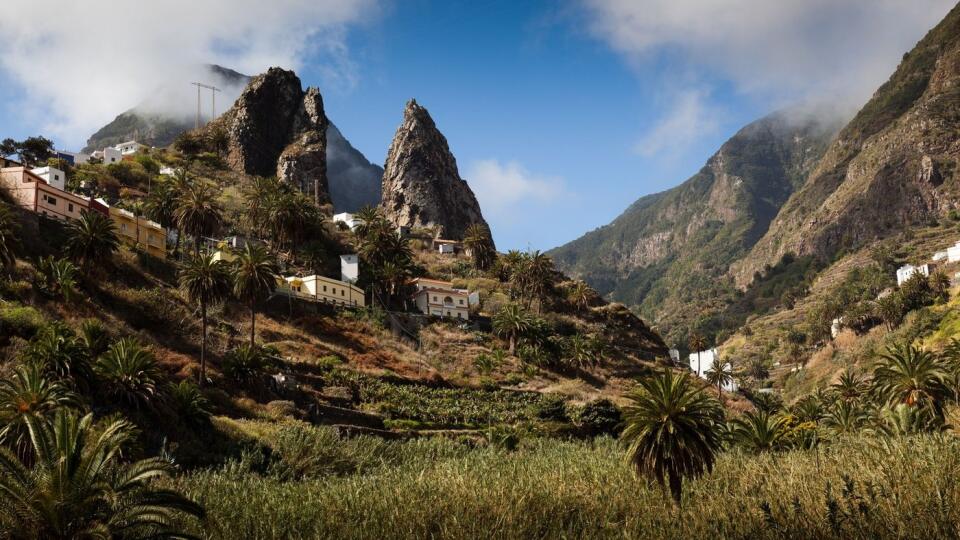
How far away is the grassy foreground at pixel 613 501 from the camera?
29.6 m

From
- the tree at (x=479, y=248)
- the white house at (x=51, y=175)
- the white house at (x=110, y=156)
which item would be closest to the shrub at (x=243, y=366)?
the white house at (x=51, y=175)

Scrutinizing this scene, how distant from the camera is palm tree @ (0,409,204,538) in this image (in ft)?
68.9

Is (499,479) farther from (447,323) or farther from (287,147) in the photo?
(287,147)

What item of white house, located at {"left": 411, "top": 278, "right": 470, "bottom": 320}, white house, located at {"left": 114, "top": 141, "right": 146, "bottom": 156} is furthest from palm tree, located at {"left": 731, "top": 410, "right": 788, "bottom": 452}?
white house, located at {"left": 114, "top": 141, "right": 146, "bottom": 156}

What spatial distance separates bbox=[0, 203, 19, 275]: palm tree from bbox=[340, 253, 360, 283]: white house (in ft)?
154

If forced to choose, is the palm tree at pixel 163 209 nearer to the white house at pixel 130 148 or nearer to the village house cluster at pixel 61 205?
the village house cluster at pixel 61 205

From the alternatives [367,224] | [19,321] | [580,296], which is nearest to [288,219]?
[367,224]

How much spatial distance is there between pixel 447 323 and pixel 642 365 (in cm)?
2903

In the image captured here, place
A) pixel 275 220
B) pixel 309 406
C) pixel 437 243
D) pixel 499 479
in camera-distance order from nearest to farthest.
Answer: pixel 499 479, pixel 309 406, pixel 275 220, pixel 437 243

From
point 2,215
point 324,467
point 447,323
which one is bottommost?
point 324,467

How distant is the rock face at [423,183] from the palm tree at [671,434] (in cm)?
12125

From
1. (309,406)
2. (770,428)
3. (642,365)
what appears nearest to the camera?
(770,428)

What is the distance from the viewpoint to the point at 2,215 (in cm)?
5753

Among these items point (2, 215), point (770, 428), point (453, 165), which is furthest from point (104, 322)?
point (453, 165)
